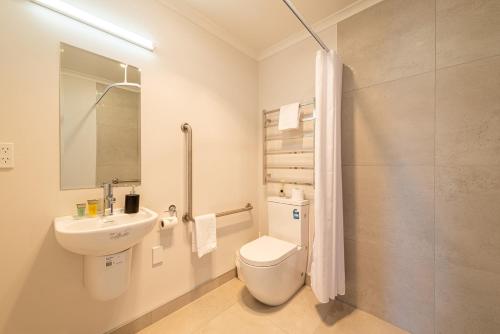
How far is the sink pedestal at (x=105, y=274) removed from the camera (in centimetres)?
106

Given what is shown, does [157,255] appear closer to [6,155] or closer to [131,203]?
[131,203]

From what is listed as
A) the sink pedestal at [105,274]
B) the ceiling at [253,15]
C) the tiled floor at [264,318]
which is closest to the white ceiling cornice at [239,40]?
the ceiling at [253,15]


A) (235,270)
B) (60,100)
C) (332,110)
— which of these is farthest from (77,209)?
(332,110)

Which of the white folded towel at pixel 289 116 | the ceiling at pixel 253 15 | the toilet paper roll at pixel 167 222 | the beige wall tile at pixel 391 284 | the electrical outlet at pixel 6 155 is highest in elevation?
the ceiling at pixel 253 15

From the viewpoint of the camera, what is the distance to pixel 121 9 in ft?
4.22

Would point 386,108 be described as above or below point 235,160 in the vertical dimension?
above

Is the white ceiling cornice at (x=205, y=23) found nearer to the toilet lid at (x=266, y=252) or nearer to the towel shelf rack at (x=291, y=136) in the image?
the towel shelf rack at (x=291, y=136)

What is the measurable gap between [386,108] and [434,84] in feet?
0.89

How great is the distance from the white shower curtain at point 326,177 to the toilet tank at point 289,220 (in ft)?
0.90

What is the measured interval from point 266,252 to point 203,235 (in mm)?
512

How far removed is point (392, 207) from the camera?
55.7 inches

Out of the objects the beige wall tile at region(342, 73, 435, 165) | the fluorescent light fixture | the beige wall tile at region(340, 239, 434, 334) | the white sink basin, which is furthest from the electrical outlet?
the beige wall tile at region(340, 239, 434, 334)

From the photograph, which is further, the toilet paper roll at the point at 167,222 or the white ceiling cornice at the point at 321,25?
the white ceiling cornice at the point at 321,25

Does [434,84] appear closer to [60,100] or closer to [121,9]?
[121,9]
